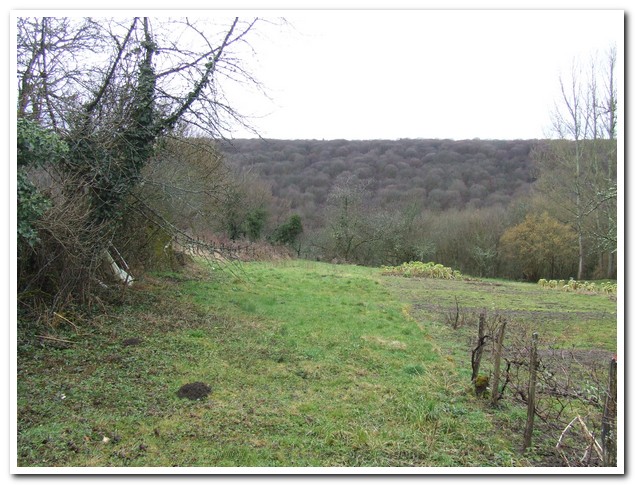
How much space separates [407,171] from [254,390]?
4307cm

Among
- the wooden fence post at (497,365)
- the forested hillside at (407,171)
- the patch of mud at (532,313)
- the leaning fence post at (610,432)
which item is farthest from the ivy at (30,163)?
the forested hillside at (407,171)

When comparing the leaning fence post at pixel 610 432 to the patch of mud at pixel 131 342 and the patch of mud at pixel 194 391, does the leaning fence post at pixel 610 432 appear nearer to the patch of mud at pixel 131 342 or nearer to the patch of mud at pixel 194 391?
the patch of mud at pixel 194 391

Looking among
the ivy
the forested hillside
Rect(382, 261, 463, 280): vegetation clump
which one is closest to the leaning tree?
the ivy

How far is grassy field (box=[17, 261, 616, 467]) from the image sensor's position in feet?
11.4

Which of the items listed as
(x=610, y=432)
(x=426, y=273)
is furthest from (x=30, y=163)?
(x=426, y=273)

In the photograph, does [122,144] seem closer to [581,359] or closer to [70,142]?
[70,142]

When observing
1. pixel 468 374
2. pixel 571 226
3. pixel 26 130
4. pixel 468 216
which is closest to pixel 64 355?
pixel 26 130

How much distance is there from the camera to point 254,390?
4.73 m

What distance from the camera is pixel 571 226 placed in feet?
81.8

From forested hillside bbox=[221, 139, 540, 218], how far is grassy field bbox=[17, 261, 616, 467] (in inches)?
1079

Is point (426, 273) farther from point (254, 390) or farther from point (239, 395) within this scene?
point (239, 395)

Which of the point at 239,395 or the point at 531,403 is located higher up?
the point at 531,403

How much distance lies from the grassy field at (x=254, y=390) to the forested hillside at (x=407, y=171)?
2741 cm

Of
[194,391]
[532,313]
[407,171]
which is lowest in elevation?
[532,313]
